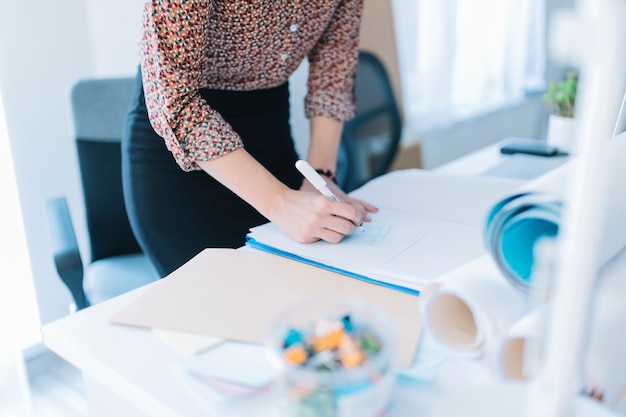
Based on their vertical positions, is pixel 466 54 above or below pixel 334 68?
below

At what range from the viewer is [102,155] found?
152 centimetres

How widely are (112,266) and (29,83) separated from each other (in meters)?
0.77

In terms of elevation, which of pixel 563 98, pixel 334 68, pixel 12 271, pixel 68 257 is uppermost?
pixel 334 68

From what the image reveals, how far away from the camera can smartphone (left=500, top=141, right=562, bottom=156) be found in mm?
1554

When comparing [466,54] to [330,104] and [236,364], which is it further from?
[236,364]

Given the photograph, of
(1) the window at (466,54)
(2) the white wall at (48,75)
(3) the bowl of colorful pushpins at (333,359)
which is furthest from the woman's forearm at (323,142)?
(1) the window at (466,54)

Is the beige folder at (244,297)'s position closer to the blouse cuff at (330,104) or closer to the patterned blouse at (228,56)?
the patterned blouse at (228,56)

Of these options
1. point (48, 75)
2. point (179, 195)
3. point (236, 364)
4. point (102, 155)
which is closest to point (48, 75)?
point (48, 75)

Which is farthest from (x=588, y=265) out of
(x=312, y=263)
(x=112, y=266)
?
(x=112, y=266)

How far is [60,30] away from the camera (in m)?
1.93

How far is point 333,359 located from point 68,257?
90 centimetres

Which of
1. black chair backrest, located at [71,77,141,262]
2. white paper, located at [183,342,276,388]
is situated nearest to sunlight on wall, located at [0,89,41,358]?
black chair backrest, located at [71,77,141,262]

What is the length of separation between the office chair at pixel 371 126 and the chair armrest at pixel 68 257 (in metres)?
1.01

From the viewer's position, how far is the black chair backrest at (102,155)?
1511mm
